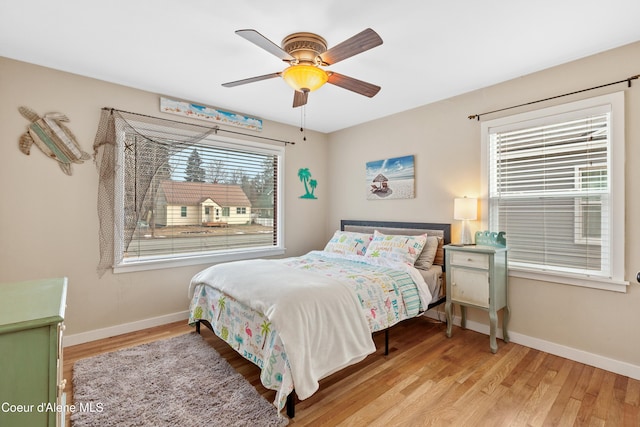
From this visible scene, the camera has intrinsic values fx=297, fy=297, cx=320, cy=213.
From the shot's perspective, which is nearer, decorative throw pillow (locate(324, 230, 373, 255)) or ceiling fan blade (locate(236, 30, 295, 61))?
ceiling fan blade (locate(236, 30, 295, 61))

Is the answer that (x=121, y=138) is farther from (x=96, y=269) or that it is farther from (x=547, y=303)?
(x=547, y=303)

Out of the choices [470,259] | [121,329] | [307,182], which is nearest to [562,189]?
[470,259]

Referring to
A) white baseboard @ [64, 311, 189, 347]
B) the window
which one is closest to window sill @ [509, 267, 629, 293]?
the window

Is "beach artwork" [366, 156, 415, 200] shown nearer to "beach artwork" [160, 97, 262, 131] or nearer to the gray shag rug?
"beach artwork" [160, 97, 262, 131]

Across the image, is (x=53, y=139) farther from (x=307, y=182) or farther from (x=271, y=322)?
(x=307, y=182)

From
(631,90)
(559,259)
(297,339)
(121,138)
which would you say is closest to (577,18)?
(631,90)

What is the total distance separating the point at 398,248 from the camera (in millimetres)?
3244

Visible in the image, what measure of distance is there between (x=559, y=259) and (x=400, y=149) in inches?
81.2

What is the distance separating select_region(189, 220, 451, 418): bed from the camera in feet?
6.08

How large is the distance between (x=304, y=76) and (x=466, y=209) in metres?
2.05

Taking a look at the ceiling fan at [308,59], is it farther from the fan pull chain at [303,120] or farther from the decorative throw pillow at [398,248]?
the decorative throw pillow at [398,248]

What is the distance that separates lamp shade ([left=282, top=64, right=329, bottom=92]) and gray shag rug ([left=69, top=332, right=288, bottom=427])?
7.22 feet

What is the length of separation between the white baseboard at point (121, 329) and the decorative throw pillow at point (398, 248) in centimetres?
232

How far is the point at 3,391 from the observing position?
964 millimetres
